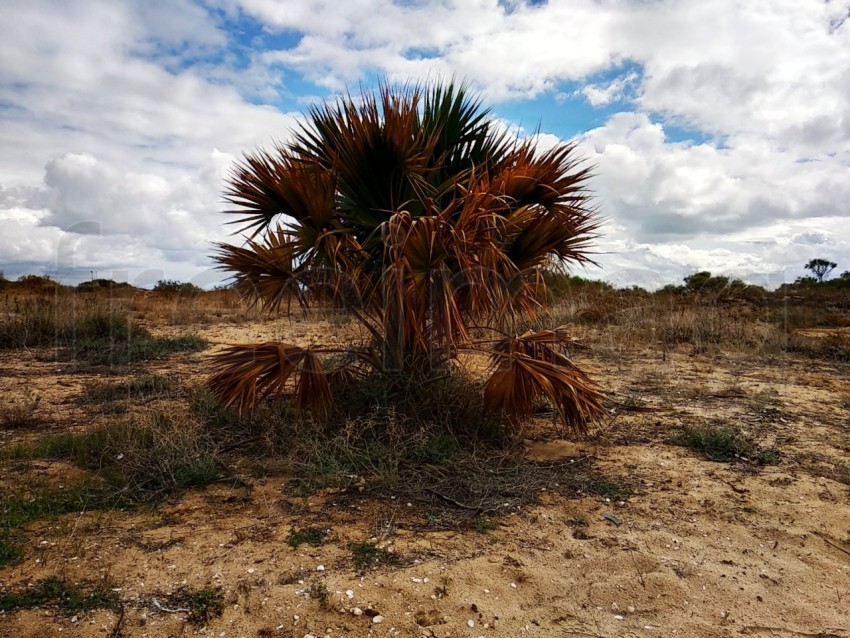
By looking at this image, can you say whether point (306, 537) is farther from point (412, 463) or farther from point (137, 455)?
point (137, 455)

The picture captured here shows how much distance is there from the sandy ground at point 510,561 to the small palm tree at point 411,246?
915 mm

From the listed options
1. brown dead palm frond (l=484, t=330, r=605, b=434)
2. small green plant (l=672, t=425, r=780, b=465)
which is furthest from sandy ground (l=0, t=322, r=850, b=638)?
brown dead palm frond (l=484, t=330, r=605, b=434)

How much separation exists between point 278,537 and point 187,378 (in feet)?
Result: 16.0

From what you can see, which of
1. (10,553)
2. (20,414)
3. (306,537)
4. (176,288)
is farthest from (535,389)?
(176,288)

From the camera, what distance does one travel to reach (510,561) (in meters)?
3.14

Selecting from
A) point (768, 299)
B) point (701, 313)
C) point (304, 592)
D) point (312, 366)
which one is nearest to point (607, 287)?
point (768, 299)

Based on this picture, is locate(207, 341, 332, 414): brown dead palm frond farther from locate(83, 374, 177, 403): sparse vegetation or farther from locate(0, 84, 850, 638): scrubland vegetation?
locate(83, 374, 177, 403): sparse vegetation

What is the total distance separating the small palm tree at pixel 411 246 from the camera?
424 cm

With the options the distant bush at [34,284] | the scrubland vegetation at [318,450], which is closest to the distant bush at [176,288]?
the distant bush at [34,284]

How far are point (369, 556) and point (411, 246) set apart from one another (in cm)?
218

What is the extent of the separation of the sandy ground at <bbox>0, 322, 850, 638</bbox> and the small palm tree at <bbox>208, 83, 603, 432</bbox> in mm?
915

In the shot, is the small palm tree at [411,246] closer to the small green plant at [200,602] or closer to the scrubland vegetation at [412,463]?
the scrubland vegetation at [412,463]

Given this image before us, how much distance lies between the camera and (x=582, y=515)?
3764 mm

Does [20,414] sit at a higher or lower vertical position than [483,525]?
higher
